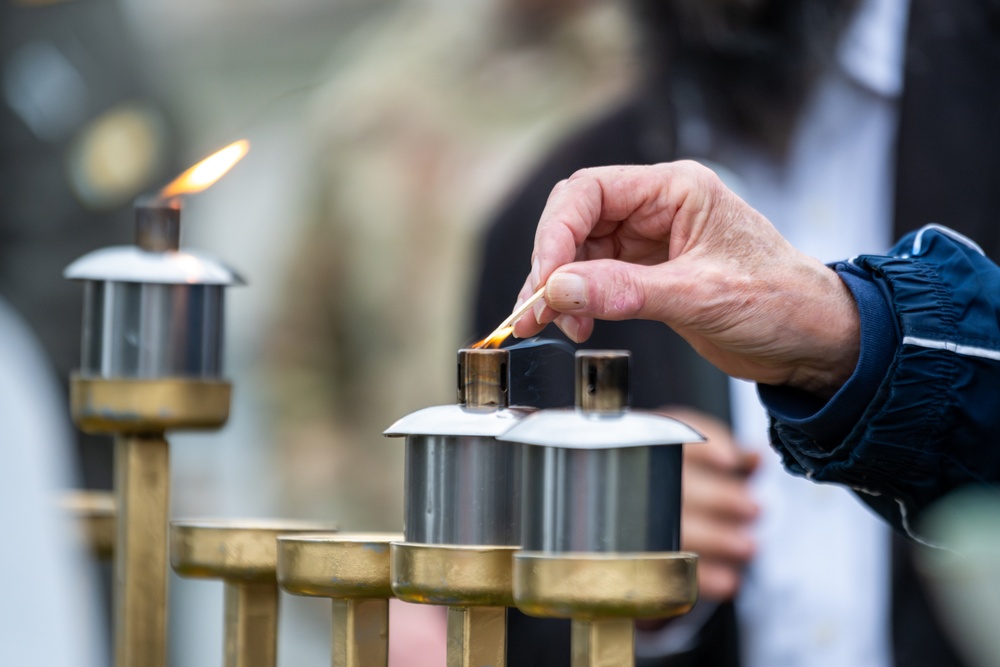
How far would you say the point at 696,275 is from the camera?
0.70 m

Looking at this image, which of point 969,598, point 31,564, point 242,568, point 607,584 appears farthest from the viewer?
point 969,598

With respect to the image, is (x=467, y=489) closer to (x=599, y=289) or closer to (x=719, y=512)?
(x=599, y=289)

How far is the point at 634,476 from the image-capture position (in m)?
0.45

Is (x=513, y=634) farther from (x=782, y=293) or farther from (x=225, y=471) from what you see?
(x=782, y=293)

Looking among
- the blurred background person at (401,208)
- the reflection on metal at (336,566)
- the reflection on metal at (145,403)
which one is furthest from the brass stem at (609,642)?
the blurred background person at (401,208)

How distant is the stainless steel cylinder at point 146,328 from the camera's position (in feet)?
2.32

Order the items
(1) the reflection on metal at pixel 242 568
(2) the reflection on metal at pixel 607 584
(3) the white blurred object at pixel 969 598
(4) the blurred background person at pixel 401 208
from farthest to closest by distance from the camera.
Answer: (4) the blurred background person at pixel 401 208
(3) the white blurred object at pixel 969 598
(1) the reflection on metal at pixel 242 568
(2) the reflection on metal at pixel 607 584

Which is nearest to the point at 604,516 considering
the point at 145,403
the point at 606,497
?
the point at 606,497

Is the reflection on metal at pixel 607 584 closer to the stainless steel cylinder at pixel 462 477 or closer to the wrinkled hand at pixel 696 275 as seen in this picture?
the stainless steel cylinder at pixel 462 477

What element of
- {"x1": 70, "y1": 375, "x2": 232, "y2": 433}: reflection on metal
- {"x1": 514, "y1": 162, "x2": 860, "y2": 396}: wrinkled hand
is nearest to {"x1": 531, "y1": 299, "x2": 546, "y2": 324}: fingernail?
{"x1": 514, "y1": 162, "x2": 860, "y2": 396}: wrinkled hand

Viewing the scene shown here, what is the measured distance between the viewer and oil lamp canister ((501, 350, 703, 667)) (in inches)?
17.5

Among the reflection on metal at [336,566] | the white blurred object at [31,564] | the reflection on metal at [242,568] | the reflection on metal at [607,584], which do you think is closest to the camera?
the reflection on metal at [607,584]

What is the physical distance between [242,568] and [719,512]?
3.19ft

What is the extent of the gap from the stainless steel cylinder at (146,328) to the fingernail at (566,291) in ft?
0.75
